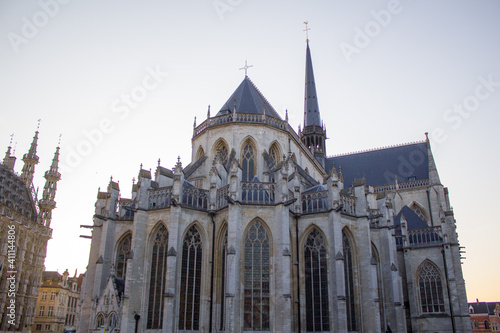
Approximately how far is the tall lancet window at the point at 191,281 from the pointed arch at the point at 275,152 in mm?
8178

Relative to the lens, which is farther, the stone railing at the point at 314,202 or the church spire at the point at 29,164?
the church spire at the point at 29,164

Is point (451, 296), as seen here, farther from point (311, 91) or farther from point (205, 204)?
point (311, 91)

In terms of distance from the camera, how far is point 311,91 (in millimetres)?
47688

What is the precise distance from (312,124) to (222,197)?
2639cm

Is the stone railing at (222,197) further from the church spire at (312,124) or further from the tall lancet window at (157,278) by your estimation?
the church spire at (312,124)

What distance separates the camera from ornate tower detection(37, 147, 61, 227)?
4522cm

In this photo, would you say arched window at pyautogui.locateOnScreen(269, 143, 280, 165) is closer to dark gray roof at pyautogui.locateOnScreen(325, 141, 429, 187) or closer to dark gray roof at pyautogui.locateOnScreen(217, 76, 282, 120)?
dark gray roof at pyautogui.locateOnScreen(217, 76, 282, 120)

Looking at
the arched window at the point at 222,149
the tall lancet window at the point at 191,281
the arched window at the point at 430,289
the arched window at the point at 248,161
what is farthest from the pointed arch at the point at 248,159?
the arched window at the point at 430,289

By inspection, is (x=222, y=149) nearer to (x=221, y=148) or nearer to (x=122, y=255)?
(x=221, y=148)

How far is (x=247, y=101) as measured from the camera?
29.2 meters

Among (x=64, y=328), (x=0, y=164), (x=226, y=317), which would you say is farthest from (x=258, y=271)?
(x=64, y=328)

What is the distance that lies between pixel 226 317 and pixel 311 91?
109 ft

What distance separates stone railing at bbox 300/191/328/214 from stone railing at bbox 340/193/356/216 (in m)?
1.00

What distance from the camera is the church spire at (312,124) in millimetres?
45750
